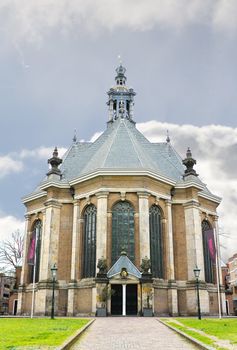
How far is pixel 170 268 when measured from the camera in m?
34.2

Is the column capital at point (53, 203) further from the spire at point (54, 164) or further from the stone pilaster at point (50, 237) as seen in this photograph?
the spire at point (54, 164)

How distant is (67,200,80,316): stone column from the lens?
32938 millimetres

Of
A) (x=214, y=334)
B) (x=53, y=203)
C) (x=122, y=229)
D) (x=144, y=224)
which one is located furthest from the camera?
(x=53, y=203)

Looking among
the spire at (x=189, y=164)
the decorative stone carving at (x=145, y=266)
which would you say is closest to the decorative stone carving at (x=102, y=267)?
the decorative stone carving at (x=145, y=266)

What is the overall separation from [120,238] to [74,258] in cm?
470

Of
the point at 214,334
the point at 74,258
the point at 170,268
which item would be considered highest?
the point at 74,258

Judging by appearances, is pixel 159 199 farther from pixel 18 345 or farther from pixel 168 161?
pixel 18 345

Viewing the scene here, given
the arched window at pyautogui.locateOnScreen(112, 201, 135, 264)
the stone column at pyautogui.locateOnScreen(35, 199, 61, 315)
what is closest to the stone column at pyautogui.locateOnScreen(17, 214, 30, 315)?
the stone column at pyautogui.locateOnScreen(35, 199, 61, 315)

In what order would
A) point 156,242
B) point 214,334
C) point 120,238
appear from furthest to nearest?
point 156,242 < point 120,238 < point 214,334

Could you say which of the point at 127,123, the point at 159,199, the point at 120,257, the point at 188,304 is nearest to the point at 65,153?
the point at 127,123

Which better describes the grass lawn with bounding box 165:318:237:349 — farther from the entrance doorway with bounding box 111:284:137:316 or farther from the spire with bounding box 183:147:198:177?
the spire with bounding box 183:147:198:177

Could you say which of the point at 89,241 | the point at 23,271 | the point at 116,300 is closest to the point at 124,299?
the point at 116,300

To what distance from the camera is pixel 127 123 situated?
1731 inches

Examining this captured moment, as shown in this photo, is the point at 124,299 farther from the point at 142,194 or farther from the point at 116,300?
the point at 142,194
